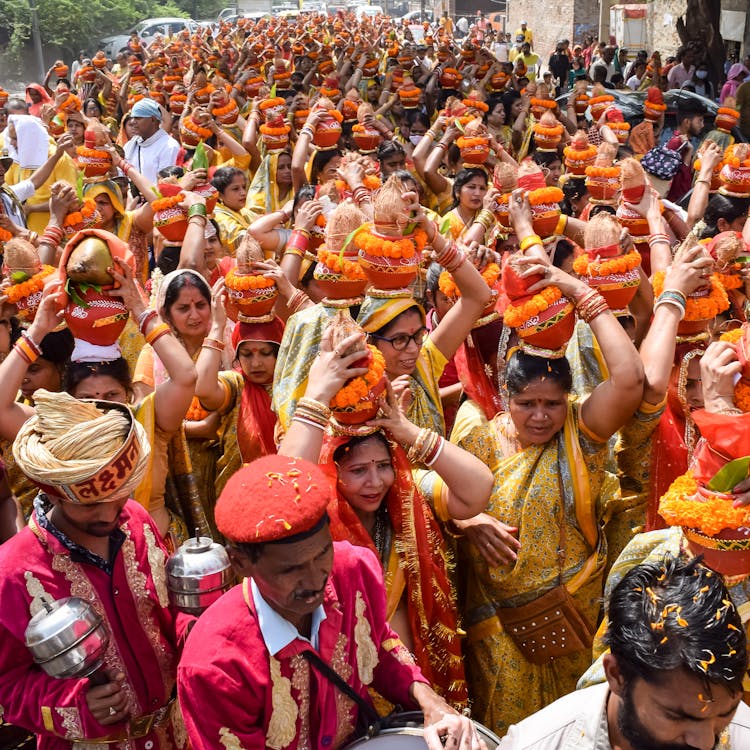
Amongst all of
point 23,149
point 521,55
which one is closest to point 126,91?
point 23,149

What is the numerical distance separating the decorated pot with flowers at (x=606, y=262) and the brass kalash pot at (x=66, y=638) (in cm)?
236

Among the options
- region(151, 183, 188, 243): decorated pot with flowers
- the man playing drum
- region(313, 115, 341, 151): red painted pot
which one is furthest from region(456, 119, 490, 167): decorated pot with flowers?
the man playing drum

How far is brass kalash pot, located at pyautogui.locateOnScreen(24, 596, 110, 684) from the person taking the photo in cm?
221

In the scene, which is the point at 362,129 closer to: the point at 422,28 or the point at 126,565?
the point at 126,565

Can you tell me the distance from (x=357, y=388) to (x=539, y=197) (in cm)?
245

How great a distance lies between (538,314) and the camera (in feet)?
10.8

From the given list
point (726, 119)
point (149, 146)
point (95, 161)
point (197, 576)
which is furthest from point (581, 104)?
point (197, 576)

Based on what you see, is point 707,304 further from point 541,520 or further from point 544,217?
point 544,217

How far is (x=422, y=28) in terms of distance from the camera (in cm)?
3462

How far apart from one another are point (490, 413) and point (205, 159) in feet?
18.3

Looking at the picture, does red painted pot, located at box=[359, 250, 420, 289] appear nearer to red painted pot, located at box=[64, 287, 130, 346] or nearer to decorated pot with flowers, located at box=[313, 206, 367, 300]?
decorated pot with flowers, located at box=[313, 206, 367, 300]

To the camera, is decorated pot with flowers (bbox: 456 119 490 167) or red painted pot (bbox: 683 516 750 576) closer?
red painted pot (bbox: 683 516 750 576)

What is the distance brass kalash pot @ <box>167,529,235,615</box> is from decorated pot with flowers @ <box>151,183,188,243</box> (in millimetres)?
3913


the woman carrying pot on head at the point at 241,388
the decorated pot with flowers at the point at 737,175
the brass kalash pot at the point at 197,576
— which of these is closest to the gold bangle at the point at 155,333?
the woman carrying pot on head at the point at 241,388
